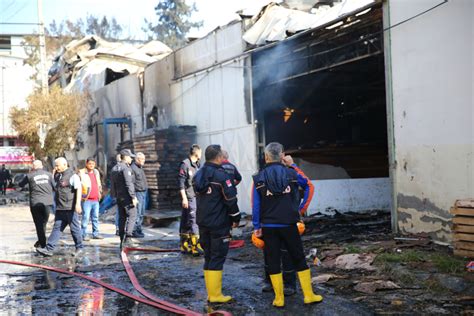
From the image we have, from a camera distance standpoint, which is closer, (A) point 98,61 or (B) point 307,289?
(B) point 307,289

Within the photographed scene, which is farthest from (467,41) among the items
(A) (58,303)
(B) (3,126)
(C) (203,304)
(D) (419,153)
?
(B) (3,126)

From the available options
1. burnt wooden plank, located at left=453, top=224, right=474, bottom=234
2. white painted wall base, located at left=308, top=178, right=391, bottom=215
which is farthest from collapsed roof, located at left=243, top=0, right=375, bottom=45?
burnt wooden plank, located at left=453, top=224, right=474, bottom=234

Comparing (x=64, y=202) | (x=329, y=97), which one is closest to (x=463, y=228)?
(x=64, y=202)

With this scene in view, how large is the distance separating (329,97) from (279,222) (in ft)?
40.1

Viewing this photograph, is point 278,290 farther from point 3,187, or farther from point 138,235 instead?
point 3,187

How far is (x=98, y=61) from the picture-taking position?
30953 mm

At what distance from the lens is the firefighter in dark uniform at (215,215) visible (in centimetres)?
651

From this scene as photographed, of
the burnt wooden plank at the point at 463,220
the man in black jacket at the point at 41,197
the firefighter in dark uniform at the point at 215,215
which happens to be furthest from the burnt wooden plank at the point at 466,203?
the man in black jacket at the point at 41,197

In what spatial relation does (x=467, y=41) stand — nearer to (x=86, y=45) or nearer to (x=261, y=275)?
(x=261, y=275)

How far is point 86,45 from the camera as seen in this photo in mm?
34438

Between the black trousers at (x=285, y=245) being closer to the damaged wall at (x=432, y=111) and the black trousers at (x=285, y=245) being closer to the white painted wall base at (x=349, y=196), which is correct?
the damaged wall at (x=432, y=111)

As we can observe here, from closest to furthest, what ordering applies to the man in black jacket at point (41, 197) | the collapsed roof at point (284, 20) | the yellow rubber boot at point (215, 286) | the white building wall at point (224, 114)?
1. the yellow rubber boot at point (215, 286)
2. the man in black jacket at point (41, 197)
3. the collapsed roof at point (284, 20)
4. the white building wall at point (224, 114)

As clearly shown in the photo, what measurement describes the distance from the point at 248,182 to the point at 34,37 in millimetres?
24086

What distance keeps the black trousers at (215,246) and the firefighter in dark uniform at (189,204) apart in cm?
329
